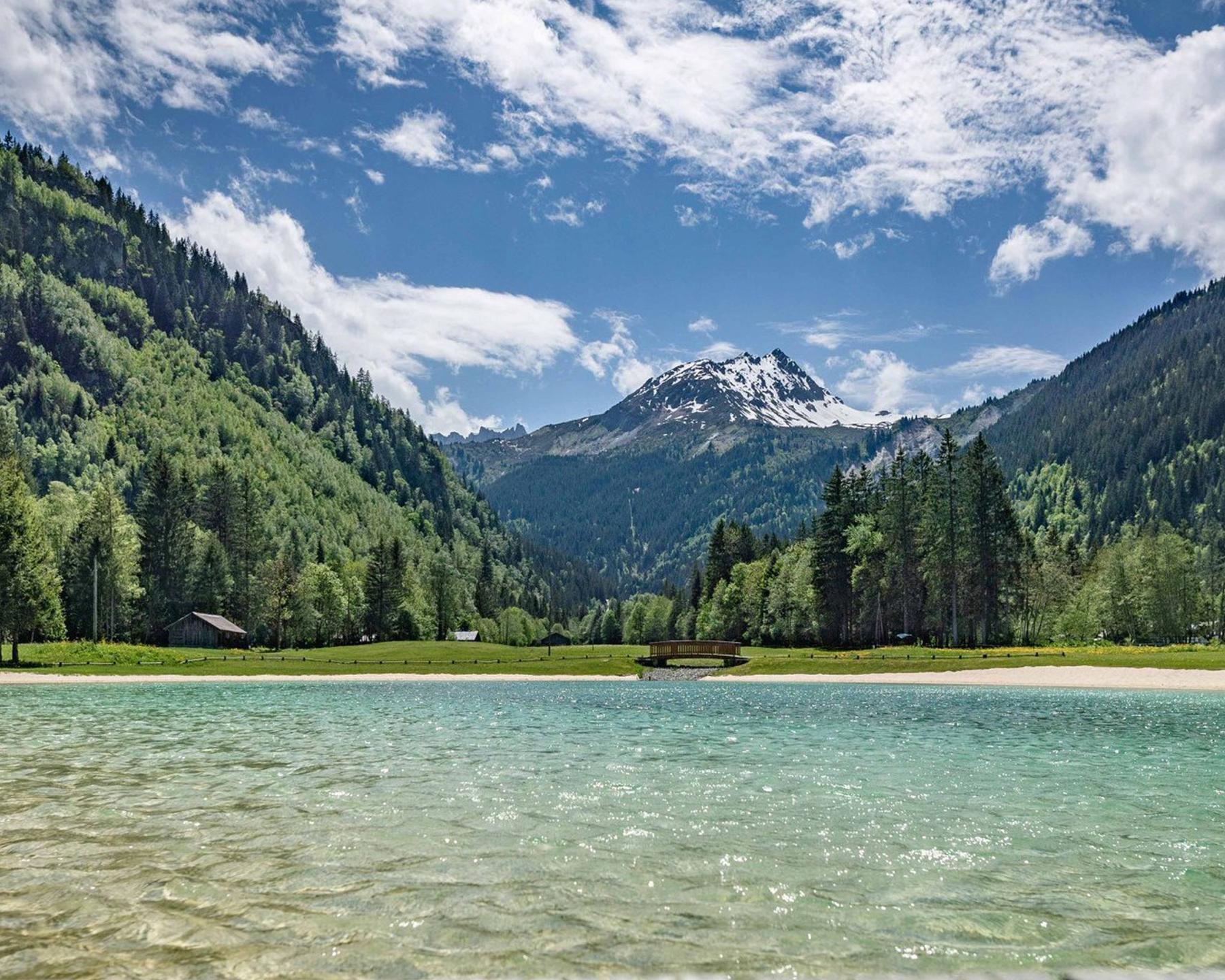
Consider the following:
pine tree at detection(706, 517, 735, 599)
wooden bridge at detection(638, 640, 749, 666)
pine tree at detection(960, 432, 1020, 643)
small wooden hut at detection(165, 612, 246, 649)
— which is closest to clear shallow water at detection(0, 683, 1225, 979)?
wooden bridge at detection(638, 640, 749, 666)

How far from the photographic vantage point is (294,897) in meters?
11.8

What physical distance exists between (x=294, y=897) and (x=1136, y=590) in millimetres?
122778

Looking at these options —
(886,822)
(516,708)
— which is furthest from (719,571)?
(886,822)

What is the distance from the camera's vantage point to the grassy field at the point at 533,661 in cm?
7700

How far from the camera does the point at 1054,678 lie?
229 ft

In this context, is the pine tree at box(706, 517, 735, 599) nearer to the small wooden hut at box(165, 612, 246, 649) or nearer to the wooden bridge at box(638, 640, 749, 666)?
the wooden bridge at box(638, 640, 749, 666)

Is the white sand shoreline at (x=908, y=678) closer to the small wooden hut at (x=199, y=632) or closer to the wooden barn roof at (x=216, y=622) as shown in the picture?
the wooden barn roof at (x=216, y=622)

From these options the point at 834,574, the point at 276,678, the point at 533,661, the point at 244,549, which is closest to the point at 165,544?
the point at 244,549

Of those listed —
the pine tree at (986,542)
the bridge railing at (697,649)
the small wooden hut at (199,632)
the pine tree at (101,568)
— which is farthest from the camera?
the small wooden hut at (199,632)

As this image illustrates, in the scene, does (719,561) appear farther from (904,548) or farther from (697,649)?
(697,649)

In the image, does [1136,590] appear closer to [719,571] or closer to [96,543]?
[719,571]

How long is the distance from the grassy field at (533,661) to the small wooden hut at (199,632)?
1416 centimetres

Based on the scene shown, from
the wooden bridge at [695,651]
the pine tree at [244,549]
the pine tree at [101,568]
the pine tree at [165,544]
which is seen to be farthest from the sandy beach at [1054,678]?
the pine tree at [165,544]

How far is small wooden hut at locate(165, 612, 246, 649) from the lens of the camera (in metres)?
117
